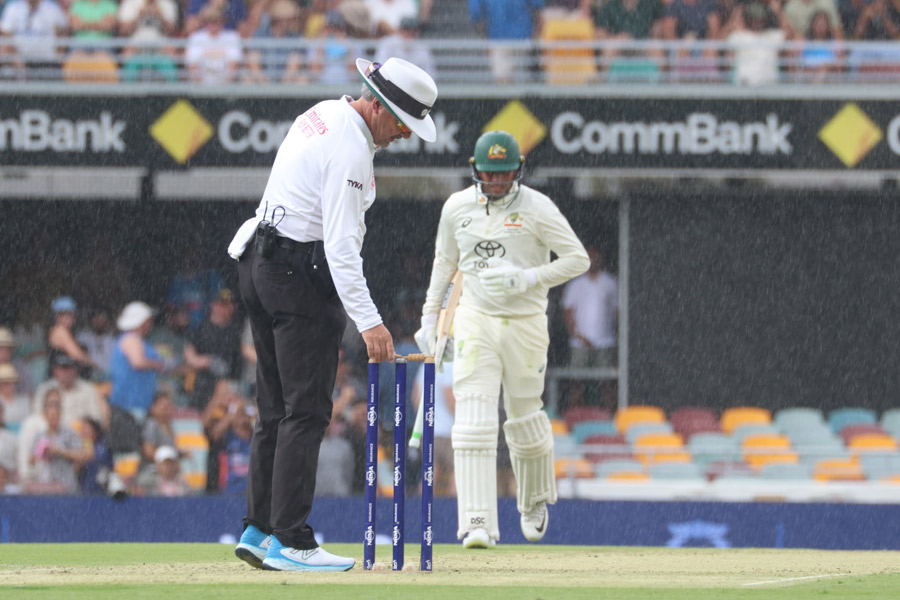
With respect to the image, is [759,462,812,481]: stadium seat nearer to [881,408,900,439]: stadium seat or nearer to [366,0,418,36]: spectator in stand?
[881,408,900,439]: stadium seat

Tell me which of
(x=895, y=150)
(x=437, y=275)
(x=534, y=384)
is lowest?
(x=534, y=384)

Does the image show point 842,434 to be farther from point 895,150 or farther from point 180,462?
point 180,462

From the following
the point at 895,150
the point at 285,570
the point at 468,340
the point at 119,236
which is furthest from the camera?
the point at 119,236

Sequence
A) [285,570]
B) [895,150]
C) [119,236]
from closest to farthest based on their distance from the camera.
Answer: [285,570] → [895,150] → [119,236]

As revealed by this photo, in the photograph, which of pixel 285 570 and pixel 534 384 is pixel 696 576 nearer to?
pixel 285 570

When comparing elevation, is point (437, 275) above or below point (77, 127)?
below

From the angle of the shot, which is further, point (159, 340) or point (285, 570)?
point (159, 340)

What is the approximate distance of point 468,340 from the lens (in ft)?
30.2

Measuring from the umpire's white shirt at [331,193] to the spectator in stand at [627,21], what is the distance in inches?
378

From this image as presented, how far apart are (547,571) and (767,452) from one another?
7.22 m

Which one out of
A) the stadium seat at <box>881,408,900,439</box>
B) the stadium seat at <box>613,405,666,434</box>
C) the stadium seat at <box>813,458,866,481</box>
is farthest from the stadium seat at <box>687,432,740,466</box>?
the stadium seat at <box>881,408,900,439</box>

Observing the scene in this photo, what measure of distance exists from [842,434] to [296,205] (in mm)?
9951

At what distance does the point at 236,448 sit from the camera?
13500 mm

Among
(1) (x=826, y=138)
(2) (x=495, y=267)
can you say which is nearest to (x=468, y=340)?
(2) (x=495, y=267)
